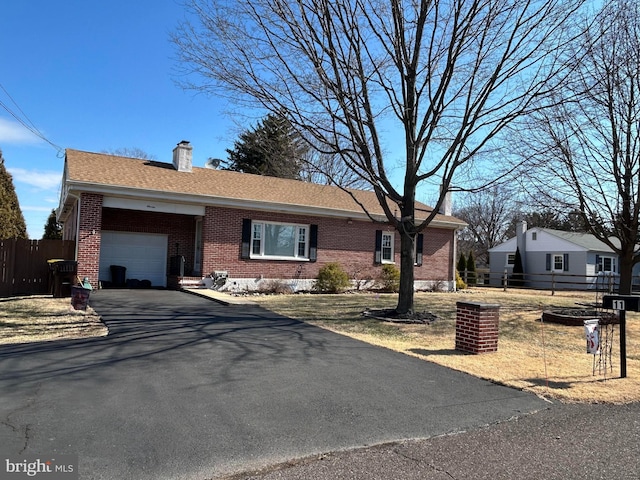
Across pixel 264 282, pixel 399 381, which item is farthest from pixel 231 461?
pixel 264 282

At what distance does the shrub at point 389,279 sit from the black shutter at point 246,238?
6175 mm

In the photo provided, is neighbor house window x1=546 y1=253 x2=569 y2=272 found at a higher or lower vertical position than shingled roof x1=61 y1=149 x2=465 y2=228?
lower

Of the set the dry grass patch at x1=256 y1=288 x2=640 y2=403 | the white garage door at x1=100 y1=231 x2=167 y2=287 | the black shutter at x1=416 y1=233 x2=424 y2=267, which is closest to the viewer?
the dry grass patch at x1=256 y1=288 x2=640 y2=403

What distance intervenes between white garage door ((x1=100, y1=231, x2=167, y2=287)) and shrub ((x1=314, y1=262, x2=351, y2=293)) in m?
6.09

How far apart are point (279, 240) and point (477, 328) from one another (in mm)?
11743

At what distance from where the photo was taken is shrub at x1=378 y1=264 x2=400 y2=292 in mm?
20750

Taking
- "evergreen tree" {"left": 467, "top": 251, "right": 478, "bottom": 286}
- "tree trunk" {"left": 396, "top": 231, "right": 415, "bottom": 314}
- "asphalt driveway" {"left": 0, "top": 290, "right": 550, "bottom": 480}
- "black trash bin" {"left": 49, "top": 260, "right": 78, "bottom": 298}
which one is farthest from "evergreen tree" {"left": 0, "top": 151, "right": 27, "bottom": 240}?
"evergreen tree" {"left": 467, "top": 251, "right": 478, "bottom": 286}

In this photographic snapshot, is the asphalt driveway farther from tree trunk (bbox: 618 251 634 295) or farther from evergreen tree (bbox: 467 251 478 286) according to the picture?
evergreen tree (bbox: 467 251 478 286)

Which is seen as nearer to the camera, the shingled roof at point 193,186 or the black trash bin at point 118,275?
the shingled roof at point 193,186

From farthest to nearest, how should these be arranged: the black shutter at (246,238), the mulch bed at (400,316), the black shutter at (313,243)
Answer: the black shutter at (313,243), the black shutter at (246,238), the mulch bed at (400,316)

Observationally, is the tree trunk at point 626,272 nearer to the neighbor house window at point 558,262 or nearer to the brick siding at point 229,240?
the brick siding at point 229,240

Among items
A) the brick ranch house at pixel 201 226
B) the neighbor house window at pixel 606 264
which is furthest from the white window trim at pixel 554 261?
the brick ranch house at pixel 201 226

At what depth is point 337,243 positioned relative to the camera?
66.1 ft

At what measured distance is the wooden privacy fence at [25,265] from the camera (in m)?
13.9
